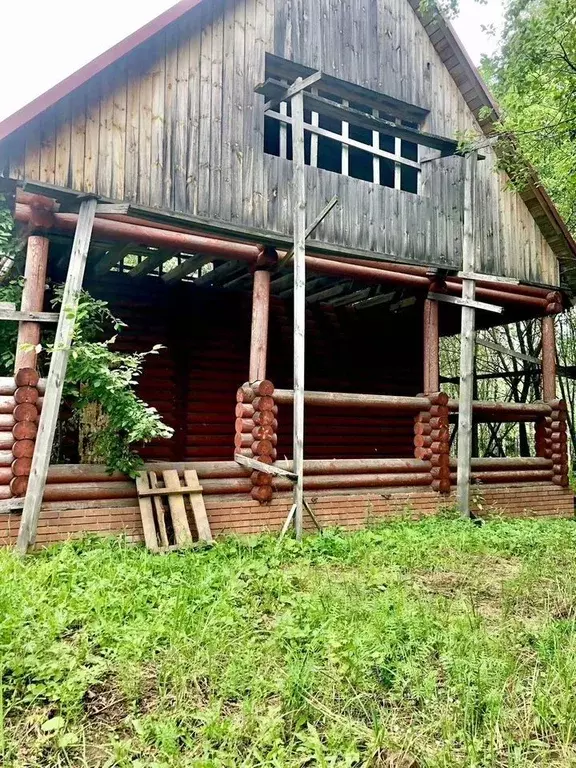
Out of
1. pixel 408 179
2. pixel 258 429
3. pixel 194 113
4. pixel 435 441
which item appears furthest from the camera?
pixel 408 179

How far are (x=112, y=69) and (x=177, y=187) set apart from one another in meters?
1.64

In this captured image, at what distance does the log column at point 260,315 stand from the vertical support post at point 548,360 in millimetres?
6643

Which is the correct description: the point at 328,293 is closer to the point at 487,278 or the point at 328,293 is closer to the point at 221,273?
the point at 221,273

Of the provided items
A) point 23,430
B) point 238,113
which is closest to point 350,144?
point 238,113

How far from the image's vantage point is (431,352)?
35.3 feet

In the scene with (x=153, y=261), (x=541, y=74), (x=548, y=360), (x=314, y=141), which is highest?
(x=314, y=141)

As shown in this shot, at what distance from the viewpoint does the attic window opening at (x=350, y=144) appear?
9664mm

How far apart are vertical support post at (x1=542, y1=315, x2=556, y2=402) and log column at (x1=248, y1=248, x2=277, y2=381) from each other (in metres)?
6.64

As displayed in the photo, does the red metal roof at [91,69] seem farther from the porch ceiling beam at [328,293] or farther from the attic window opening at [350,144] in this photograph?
the porch ceiling beam at [328,293]

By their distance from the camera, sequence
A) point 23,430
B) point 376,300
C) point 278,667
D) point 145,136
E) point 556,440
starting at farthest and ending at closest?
point 376,300 < point 556,440 < point 145,136 < point 23,430 < point 278,667

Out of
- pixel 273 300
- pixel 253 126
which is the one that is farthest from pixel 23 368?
pixel 273 300

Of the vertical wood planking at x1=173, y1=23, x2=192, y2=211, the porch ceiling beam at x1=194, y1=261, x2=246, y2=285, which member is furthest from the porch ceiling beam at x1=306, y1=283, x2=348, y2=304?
the vertical wood planking at x1=173, y1=23, x2=192, y2=211

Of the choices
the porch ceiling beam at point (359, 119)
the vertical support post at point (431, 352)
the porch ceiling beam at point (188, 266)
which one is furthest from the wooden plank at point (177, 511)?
the porch ceiling beam at point (359, 119)

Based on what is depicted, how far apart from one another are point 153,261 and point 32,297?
3.08 metres
